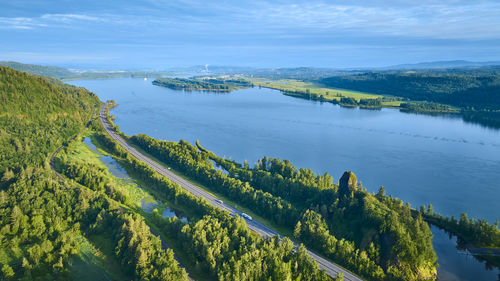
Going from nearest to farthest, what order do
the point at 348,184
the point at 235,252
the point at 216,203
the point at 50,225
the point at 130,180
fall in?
the point at 235,252 → the point at 50,225 → the point at 348,184 → the point at 216,203 → the point at 130,180

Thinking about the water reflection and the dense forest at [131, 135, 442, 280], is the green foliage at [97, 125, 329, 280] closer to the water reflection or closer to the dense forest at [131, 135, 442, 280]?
the water reflection

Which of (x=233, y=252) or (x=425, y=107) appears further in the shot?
(x=425, y=107)

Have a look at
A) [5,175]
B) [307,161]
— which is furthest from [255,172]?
[5,175]

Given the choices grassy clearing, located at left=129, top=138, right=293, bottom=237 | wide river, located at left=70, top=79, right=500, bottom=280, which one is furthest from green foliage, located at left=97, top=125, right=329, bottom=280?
wide river, located at left=70, top=79, right=500, bottom=280

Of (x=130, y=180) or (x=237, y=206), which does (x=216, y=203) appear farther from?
(x=130, y=180)

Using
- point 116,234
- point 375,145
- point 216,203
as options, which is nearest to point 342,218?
point 216,203

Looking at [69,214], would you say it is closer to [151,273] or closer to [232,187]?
[151,273]

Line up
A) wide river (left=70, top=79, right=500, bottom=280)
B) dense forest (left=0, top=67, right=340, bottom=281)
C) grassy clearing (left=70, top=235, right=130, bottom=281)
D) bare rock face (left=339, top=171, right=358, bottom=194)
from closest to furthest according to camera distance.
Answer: dense forest (left=0, top=67, right=340, bottom=281) → grassy clearing (left=70, top=235, right=130, bottom=281) → bare rock face (left=339, top=171, right=358, bottom=194) → wide river (left=70, top=79, right=500, bottom=280)
